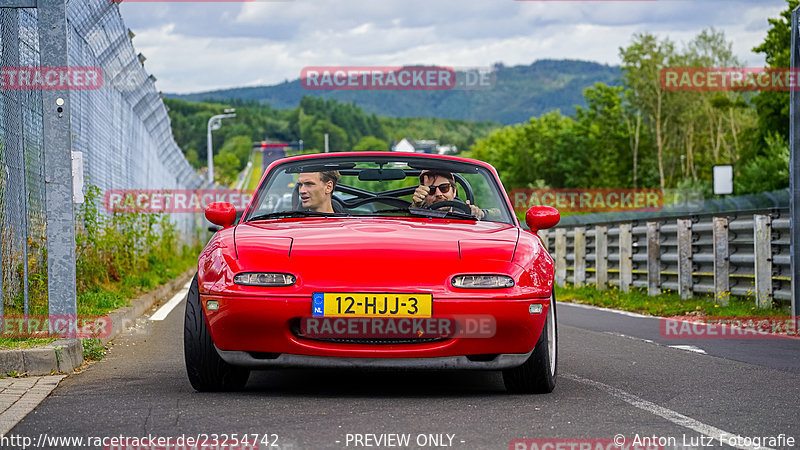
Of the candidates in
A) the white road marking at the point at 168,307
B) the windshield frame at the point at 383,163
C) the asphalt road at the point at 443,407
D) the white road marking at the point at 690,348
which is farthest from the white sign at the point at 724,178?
the windshield frame at the point at 383,163

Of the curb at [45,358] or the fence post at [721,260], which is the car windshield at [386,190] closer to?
the curb at [45,358]

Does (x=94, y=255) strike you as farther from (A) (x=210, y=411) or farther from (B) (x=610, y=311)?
(A) (x=210, y=411)

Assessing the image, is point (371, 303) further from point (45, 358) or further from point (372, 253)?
point (45, 358)

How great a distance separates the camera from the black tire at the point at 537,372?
227 inches

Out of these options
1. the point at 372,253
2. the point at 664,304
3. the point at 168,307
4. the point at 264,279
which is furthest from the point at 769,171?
the point at 264,279

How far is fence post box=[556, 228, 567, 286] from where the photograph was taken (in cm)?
2323

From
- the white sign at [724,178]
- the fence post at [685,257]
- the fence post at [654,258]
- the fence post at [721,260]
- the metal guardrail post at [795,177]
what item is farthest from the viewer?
the white sign at [724,178]

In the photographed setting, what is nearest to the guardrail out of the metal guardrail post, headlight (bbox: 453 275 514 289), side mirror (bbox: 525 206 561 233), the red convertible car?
the metal guardrail post

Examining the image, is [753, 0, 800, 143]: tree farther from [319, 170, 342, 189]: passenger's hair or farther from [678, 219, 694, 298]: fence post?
[319, 170, 342, 189]: passenger's hair

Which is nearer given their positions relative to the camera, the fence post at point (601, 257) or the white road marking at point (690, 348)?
the white road marking at point (690, 348)

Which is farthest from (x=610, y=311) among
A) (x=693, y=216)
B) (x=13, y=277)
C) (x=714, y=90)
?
(x=714, y=90)

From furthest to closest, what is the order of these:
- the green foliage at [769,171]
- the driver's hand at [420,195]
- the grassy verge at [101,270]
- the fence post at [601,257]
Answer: the green foliage at [769,171] → the fence post at [601,257] → the grassy verge at [101,270] → the driver's hand at [420,195]

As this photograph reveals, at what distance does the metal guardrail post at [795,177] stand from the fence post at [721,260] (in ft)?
8.99

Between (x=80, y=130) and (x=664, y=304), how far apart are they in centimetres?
789
